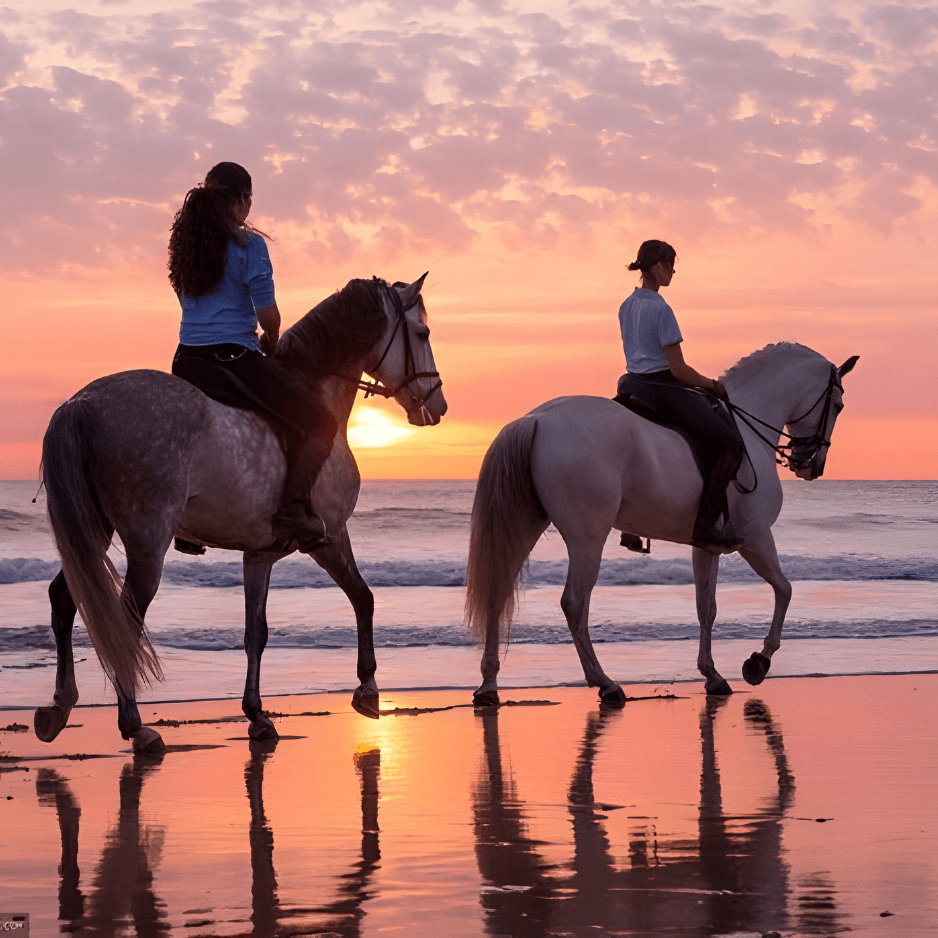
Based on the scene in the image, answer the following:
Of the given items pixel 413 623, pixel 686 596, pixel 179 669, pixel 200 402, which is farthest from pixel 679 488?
pixel 686 596

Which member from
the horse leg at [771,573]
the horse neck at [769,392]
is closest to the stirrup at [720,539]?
the horse leg at [771,573]

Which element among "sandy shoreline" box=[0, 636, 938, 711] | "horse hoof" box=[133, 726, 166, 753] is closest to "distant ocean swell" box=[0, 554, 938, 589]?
"sandy shoreline" box=[0, 636, 938, 711]

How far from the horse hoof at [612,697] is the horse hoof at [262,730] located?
6.75 ft

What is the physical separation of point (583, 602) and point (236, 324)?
272 centimetres

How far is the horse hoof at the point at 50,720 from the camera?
627cm

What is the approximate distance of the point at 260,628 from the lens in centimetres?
734

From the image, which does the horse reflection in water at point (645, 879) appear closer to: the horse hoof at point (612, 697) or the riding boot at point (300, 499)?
the riding boot at point (300, 499)

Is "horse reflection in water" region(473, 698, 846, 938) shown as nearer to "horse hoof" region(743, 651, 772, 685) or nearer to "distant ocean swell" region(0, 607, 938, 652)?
"horse hoof" region(743, 651, 772, 685)

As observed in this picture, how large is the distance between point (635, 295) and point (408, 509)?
40.4 meters

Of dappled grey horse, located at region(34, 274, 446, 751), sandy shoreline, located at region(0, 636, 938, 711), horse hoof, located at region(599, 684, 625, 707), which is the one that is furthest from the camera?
sandy shoreline, located at region(0, 636, 938, 711)

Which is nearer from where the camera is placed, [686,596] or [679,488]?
[679,488]

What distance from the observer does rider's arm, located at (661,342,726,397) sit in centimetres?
850

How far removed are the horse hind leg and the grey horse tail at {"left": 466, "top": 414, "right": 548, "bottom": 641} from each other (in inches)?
93.3

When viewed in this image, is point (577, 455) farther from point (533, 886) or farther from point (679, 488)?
point (533, 886)
